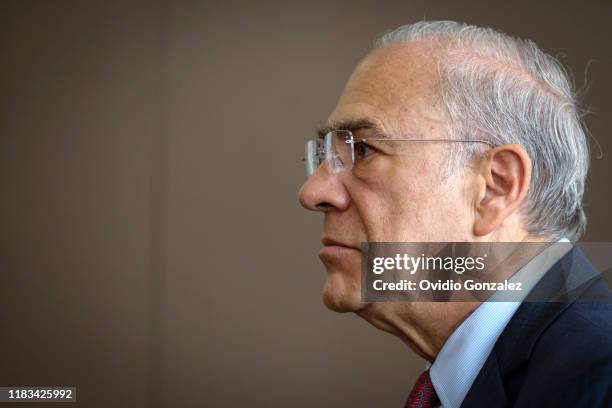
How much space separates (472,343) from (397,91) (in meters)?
0.43

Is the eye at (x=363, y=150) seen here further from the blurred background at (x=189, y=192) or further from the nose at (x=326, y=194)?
the blurred background at (x=189, y=192)

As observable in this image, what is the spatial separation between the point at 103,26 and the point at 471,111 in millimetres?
2293

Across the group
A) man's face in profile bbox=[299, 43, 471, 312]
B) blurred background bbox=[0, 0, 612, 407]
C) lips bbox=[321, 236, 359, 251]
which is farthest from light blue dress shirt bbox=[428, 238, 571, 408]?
blurred background bbox=[0, 0, 612, 407]

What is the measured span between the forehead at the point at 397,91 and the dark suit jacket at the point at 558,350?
12.9 inches

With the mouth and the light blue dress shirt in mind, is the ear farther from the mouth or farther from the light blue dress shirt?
the mouth

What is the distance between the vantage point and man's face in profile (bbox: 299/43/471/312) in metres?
1.10

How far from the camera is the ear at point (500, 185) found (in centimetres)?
108

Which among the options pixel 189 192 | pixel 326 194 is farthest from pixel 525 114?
pixel 189 192

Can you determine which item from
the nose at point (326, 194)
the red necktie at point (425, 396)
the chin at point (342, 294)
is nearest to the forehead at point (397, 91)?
the nose at point (326, 194)

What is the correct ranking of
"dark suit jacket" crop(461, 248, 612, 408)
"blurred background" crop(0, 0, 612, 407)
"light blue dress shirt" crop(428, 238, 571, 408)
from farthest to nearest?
"blurred background" crop(0, 0, 612, 407)
"light blue dress shirt" crop(428, 238, 571, 408)
"dark suit jacket" crop(461, 248, 612, 408)

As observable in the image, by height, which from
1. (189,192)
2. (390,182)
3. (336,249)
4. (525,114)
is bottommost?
(336,249)

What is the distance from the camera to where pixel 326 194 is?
1.17 metres

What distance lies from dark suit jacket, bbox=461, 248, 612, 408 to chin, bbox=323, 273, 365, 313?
24 centimetres

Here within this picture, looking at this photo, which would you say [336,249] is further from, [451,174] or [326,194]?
[451,174]
